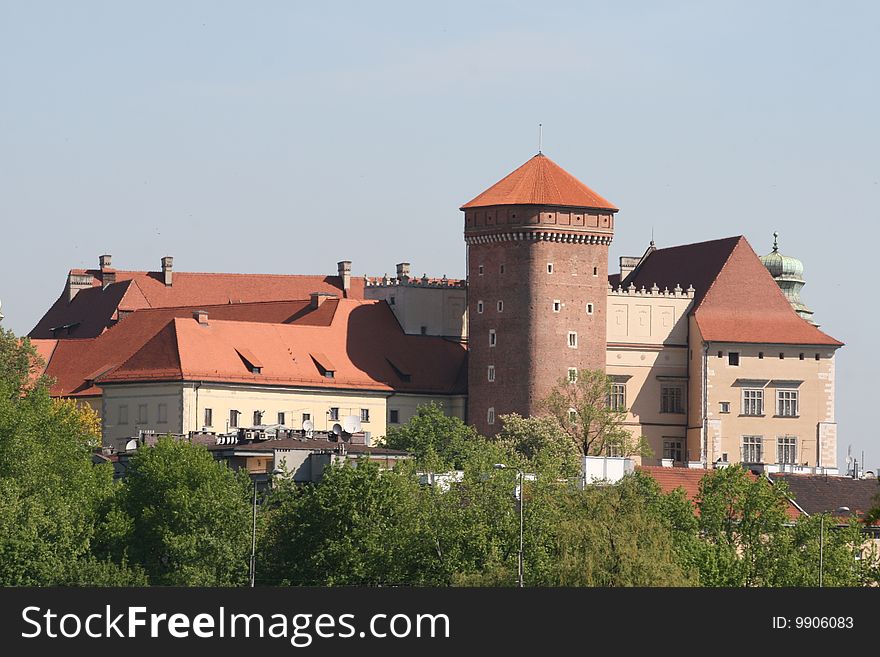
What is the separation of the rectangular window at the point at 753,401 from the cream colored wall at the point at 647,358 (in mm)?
2937

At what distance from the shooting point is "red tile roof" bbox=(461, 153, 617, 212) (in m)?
144

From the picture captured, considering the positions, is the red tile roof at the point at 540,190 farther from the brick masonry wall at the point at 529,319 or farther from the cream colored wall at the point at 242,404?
the cream colored wall at the point at 242,404

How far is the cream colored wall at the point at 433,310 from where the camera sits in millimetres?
153250

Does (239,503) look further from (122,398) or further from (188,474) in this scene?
(122,398)

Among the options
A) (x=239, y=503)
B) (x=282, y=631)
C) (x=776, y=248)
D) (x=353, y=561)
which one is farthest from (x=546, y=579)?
(x=776, y=248)

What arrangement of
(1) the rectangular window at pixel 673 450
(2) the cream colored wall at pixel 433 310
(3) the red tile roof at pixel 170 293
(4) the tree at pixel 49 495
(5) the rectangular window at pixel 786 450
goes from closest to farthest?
(4) the tree at pixel 49 495
(1) the rectangular window at pixel 673 450
(5) the rectangular window at pixel 786 450
(2) the cream colored wall at pixel 433 310
(3) the red tile roof at pixel 170 293

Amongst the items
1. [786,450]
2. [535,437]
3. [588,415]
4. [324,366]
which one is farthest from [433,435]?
[786,450]

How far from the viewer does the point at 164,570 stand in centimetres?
9731

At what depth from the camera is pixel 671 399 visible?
145750 mm

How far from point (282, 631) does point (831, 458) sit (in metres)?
107

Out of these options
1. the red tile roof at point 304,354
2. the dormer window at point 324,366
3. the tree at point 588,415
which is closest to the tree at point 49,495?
the red tile roof at point 304,354

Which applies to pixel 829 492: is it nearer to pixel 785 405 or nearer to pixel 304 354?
pixel 785 405

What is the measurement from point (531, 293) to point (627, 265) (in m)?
19.7

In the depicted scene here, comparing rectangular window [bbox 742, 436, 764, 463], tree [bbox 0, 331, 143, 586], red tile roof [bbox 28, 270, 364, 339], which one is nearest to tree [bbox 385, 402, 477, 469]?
rectangular window [bbox 742, 436, 764, 463]
